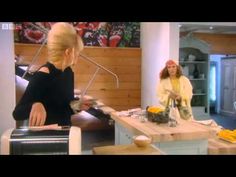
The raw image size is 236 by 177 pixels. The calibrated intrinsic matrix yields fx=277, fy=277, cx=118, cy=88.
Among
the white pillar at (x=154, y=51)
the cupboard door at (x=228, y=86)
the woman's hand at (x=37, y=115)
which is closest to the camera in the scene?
the woman's hand at (x=37, y=115)

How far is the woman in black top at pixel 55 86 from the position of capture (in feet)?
4.50

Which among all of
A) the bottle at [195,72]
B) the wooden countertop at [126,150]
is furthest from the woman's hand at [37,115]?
the bottle at [195,72]

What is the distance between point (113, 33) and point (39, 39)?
1.05m

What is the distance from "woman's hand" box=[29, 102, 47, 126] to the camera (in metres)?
1.23

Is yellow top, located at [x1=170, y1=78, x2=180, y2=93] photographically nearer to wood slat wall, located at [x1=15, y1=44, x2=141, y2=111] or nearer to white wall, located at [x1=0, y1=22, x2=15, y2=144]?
wood slat wall, located at [x1=15, y1=44, x2=141, y2=111]

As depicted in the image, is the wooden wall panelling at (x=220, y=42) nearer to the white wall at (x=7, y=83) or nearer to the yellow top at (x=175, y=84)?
the yellow top at (x=175, y=84)

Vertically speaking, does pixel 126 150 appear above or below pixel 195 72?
below

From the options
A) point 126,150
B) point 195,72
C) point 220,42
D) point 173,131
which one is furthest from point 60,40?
point 220,42

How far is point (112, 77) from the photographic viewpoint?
13.3 ft

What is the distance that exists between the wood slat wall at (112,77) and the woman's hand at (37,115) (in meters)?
2.49

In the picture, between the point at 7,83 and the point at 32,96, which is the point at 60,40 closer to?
the point at 32,96

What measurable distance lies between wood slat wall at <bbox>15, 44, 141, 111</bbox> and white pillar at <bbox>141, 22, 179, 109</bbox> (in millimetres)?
117

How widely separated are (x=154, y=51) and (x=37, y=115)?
8.29 ft

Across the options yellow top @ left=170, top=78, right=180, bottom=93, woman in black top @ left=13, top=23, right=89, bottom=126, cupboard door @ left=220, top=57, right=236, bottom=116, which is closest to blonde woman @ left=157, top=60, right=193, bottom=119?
yellow top @ left=170, top=78, right=180, bottom=93
